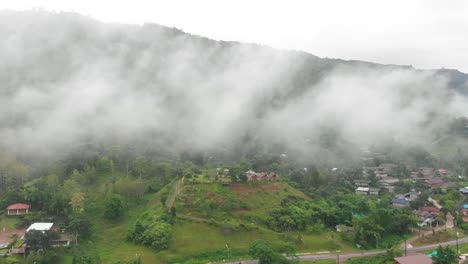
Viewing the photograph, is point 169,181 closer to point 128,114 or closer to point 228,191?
point 228,191

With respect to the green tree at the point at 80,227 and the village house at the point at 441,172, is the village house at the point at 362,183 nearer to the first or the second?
the village house at the point at 441,172

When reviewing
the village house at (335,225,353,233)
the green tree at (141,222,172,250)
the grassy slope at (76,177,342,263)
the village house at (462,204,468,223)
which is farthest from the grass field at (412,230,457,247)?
the green tree at (141,222,172,250)

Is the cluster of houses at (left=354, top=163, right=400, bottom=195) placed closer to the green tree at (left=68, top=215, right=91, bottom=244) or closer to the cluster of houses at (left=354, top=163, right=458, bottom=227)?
the cluster of houses at (left=354, top=163, right=458, bottom=227)

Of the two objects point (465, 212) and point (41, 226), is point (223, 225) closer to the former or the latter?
point (41, 226)

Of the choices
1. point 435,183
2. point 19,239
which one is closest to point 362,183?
point 435,183

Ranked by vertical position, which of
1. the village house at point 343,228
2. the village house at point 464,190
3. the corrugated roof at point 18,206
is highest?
the corrugated roof at point 18,206

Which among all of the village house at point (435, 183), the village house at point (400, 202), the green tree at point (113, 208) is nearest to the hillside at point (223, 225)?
the green tree at point (113, 208)

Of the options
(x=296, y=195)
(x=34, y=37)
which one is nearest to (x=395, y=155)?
(x=296, y=195)
